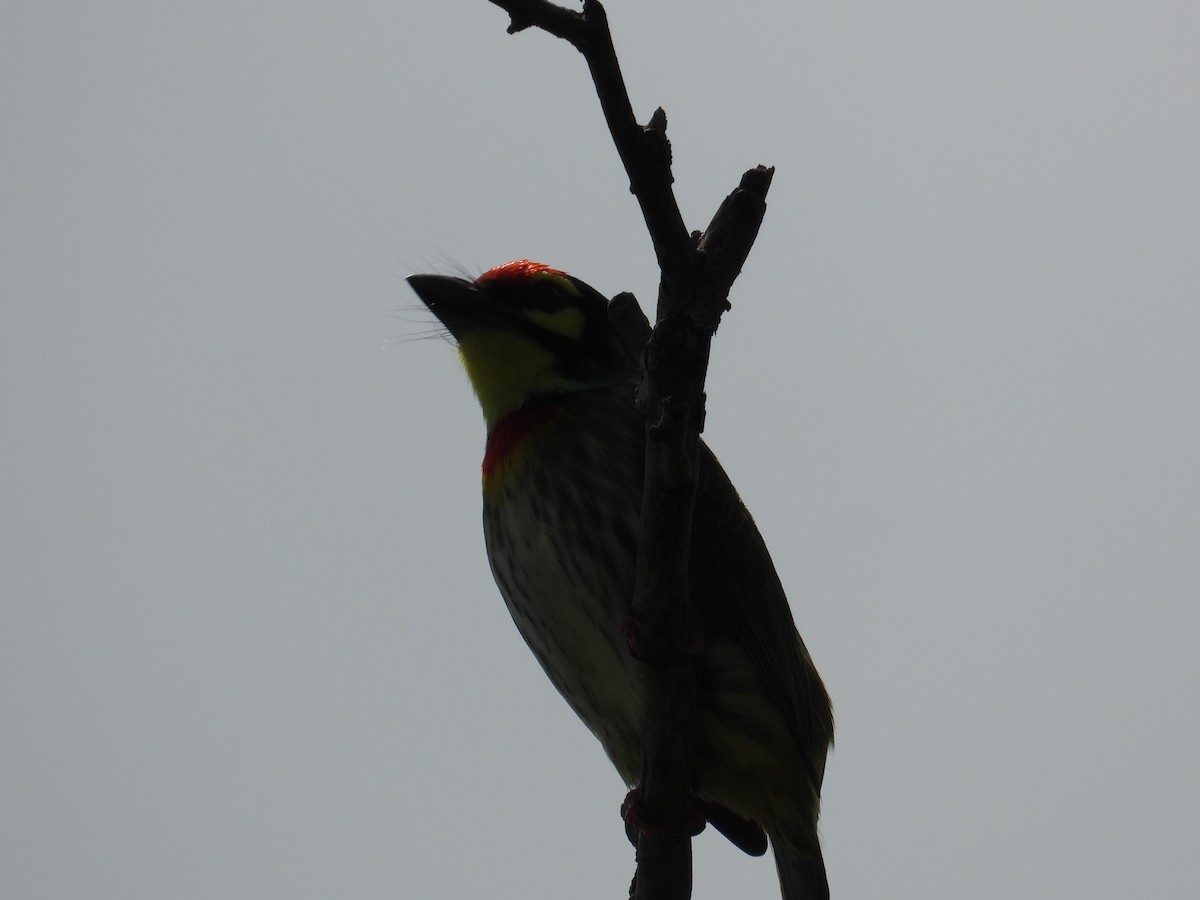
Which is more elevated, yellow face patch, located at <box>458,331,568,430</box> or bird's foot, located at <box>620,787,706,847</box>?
yellow face patch, located at <box>458,331,568,430</box>

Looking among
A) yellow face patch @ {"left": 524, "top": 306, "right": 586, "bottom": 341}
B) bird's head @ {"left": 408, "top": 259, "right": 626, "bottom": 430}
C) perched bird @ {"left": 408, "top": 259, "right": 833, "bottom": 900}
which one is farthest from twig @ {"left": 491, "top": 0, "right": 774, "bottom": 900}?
yellow face patch @ {"left": 524, "top": 306, "right": 586, "bottom": 341}

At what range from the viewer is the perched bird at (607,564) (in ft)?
15.4

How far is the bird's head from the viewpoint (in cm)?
546

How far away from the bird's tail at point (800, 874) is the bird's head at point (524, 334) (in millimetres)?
2124

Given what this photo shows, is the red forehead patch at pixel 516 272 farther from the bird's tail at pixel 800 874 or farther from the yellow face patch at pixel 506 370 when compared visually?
the bird's tail at pixel 800 874

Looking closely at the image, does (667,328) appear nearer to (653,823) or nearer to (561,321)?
(653,823)

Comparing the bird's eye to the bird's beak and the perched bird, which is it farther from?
the bird's beak

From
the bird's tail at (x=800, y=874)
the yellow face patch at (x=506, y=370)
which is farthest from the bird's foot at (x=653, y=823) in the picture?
the yellow face patch at (x=506, y=370)

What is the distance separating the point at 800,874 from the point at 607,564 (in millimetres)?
1703

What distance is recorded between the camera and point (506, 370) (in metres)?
5.48

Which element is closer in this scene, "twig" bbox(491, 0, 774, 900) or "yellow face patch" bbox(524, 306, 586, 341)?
"twig" bbox(491, 0, 774, 900)

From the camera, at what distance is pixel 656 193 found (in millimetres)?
3283

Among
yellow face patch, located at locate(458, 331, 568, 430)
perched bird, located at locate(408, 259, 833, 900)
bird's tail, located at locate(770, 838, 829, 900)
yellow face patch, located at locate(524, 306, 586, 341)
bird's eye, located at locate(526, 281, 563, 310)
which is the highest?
bird's eye, located at locate(526, 281, 563, 310)

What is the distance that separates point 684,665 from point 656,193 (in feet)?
4.54
